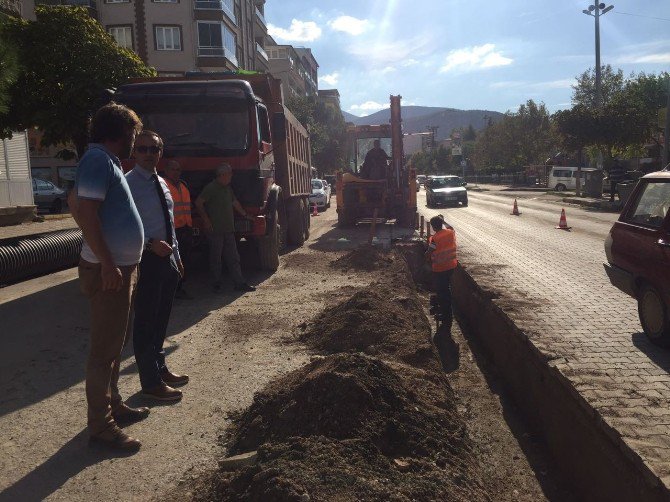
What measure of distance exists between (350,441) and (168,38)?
3983 centimetres

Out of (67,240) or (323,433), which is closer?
(323,433)

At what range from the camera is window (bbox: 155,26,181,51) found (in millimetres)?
38312

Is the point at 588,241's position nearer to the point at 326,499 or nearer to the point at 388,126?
the point at 388,126

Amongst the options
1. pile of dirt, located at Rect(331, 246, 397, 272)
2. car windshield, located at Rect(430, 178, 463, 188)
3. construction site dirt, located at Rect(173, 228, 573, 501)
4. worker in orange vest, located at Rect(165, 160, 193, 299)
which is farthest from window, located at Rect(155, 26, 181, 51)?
construction site dirt, located at Rect(173, 228, 573, 501)

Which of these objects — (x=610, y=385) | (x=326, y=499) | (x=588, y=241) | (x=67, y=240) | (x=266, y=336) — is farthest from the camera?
(x=588, y=241)

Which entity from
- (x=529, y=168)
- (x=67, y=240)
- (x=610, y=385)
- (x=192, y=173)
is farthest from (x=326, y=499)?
(x=529, y=168)

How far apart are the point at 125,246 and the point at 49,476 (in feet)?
4.52

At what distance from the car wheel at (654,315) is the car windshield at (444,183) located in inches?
987

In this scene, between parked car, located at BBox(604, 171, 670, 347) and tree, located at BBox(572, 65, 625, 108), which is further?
tree, located at BBox(572, 65, 625, 108)

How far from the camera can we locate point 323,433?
344 cm

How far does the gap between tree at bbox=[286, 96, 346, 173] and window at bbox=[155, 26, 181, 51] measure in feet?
33.5

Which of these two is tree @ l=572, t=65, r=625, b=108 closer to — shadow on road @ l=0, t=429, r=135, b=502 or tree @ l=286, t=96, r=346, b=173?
tree @ l=286, t=96, r=346, b=173

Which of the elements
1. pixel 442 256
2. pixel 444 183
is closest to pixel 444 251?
pixel 442 256

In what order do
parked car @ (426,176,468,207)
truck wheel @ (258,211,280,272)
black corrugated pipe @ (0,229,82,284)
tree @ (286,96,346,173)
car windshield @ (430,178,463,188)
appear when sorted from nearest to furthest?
black corrugated pipe @ (0,229,82,284), truck wheel @ (258,211,280,272), parked car @ (426,176,468,207), car windshield @ (430,178,463,188), tree @ (286,96,346,173)
